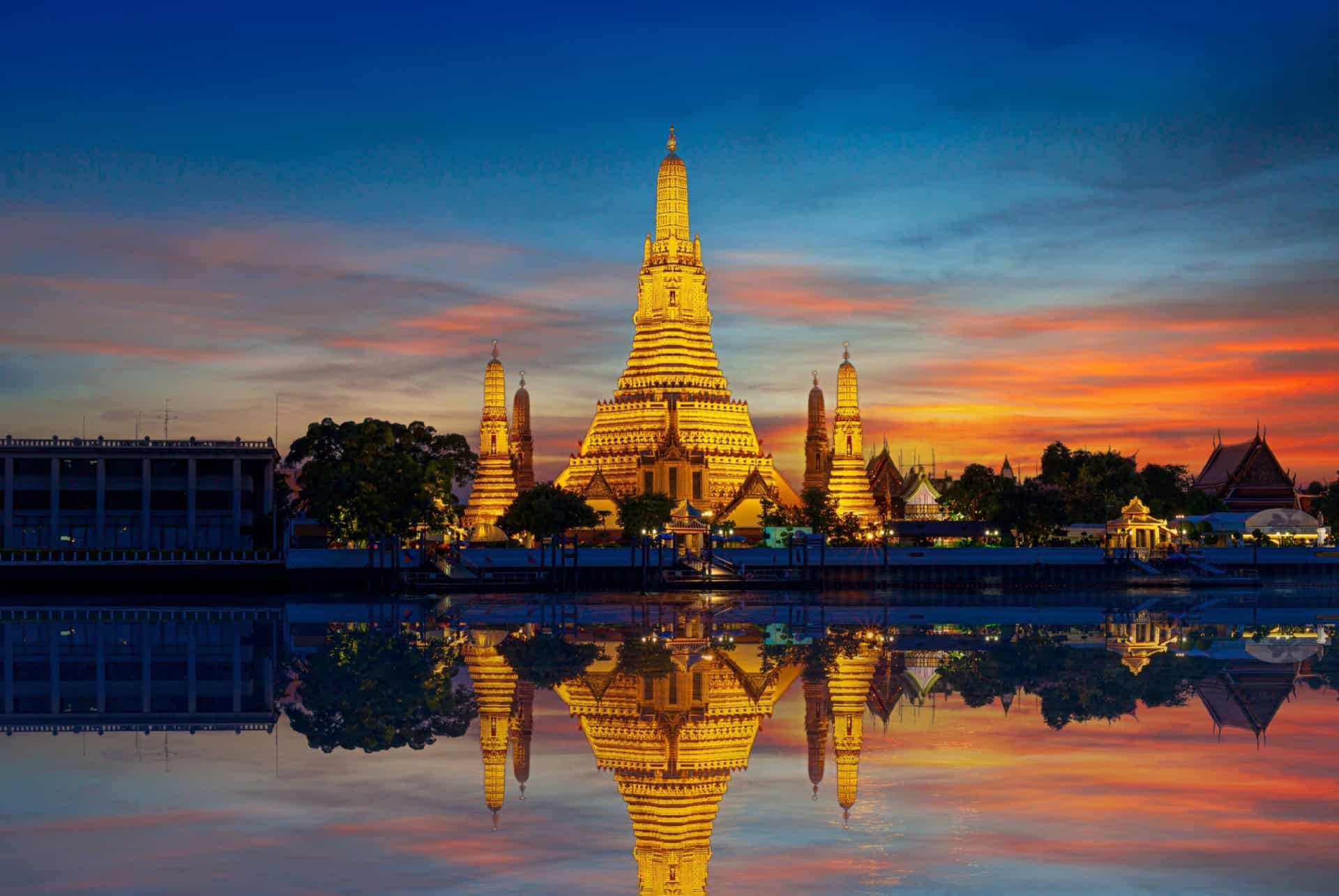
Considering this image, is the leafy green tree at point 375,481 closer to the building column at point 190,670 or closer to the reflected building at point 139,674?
the reflected building at point 139,674

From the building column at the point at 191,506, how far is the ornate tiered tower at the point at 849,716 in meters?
62.1

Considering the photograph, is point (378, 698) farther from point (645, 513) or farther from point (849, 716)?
point (645, 513)

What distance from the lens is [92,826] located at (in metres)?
17.8

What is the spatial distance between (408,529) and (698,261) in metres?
36.5

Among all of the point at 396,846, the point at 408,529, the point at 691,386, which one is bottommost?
the point at 396,846

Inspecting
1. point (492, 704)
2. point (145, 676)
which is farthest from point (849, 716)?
point (145, 676)

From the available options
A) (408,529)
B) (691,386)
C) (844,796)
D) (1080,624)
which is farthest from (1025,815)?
(691,386)

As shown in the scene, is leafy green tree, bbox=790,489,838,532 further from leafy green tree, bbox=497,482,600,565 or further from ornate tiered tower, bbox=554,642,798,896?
ornate tiered tower, bbox=554,642,798,896

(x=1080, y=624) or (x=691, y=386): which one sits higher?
(x=691, y=386)

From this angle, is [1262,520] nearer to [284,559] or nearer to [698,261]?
[698,261]

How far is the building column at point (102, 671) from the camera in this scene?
92.9 ft

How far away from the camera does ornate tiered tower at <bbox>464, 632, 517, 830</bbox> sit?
20.4 m

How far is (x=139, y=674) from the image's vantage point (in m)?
33.3

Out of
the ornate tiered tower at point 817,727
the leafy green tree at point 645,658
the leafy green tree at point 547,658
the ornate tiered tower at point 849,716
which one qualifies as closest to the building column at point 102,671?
the leafy green tree at point 547,658
